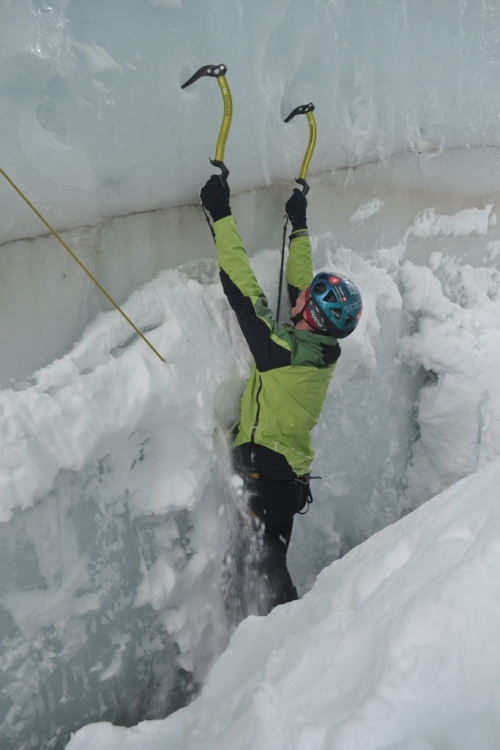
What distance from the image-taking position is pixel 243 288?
216 centimetres

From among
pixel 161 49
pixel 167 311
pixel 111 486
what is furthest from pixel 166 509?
pixel 161 49

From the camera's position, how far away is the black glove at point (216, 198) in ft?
7.09

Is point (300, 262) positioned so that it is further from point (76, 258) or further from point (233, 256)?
point (76, 258)

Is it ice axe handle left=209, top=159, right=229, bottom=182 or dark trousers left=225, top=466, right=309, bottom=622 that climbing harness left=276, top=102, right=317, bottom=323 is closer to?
ice axe handle left=209, top=159, right=229, bottom=182

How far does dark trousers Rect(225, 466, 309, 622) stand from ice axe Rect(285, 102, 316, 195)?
53.9 inches

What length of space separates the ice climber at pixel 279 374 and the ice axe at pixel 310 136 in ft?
0.28

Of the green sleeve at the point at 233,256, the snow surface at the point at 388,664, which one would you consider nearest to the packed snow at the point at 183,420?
the snow surface at the point at 388,664

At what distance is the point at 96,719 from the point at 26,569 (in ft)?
2.34

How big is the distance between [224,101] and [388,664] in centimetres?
196

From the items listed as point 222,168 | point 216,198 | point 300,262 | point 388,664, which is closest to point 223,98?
Answer: point 222,168

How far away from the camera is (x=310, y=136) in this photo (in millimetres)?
2727

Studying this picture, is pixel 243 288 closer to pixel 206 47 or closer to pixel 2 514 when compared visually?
pixel 206 47

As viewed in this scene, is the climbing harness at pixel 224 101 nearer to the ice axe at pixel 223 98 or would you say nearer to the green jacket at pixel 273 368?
the ice axe at pixel 223 98

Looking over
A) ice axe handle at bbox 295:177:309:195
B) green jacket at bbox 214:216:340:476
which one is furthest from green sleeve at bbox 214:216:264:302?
ice axe handle at bbox 295:177:309:195
